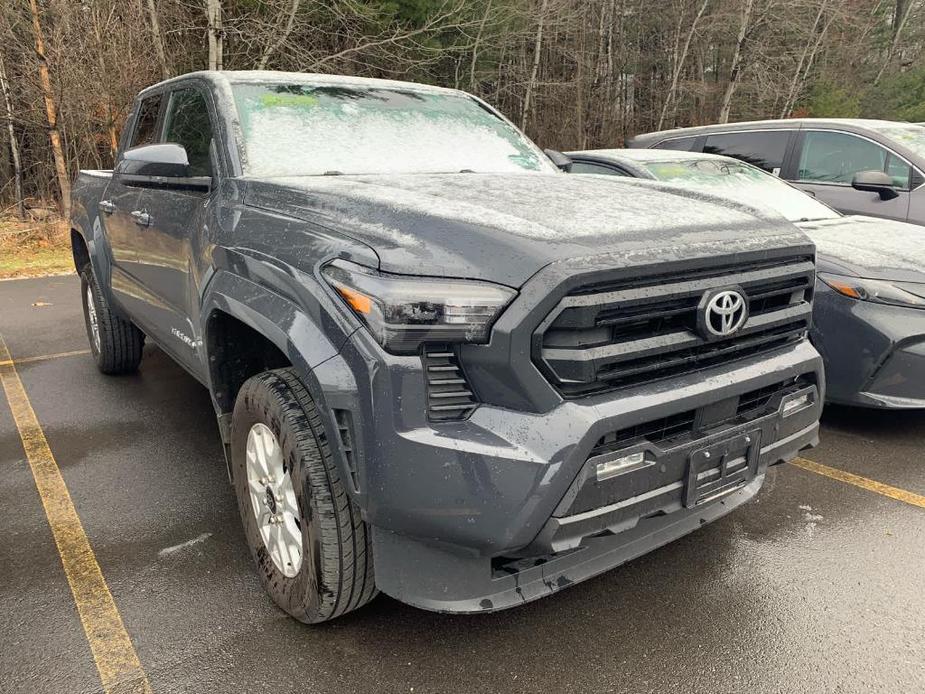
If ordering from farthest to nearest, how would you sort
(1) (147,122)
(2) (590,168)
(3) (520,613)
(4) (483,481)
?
(2) (590,168)
(1) (147,122)
(3) (520,613)
(4) (483,481)

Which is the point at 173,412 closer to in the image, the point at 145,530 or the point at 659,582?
the point at 145,530

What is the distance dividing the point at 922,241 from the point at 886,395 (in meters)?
1.08

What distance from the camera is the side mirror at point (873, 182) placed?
578 centimetres

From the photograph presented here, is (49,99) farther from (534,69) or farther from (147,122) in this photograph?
(534,69)

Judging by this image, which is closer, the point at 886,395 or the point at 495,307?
the point at 495,307

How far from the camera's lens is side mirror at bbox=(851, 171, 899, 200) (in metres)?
5.78

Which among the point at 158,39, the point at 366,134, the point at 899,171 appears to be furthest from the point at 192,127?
the point at 158,39

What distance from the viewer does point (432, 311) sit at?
6.03 feet

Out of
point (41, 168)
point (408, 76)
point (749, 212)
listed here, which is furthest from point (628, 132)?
point (749, 212)

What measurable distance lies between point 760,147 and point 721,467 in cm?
559

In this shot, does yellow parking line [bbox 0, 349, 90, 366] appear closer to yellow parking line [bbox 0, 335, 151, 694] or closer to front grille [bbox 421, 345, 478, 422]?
yellow parking line [bbox 0, 335, 151, 694]

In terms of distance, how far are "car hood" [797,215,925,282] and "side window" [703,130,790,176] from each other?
7.23 feet

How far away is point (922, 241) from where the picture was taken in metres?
4.21

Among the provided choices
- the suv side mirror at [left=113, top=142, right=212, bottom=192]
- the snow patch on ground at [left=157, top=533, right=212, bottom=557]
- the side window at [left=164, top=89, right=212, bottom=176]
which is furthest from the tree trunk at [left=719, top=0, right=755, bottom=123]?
the snow patch on ground at [left=157, top=533, right=212, bottom=557]
